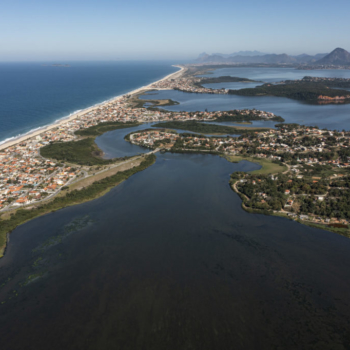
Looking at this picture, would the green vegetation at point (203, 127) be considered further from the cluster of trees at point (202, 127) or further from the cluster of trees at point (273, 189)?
the cluster of trees at point (273, 189)

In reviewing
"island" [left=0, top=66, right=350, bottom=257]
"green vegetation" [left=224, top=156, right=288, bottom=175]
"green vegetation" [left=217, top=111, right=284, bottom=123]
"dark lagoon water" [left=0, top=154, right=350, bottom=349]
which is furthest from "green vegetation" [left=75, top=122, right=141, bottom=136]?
"dark lagoon water" [left=0, top=154, right=350, bottom=349]

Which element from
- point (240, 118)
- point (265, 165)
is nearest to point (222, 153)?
point (265, 165)

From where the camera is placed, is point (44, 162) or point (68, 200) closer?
point (68, 200)

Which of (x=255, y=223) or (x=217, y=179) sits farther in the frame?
(x=217, y=179)

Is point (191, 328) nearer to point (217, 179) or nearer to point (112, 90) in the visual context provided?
point (217, 179)

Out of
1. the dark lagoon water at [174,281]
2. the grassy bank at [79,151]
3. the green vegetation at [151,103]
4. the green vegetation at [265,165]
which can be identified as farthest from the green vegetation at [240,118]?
the dark lagoon water at [174,281]

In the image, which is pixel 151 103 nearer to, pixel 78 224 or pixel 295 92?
pixel 295 92

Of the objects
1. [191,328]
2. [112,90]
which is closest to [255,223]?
[191,328]
